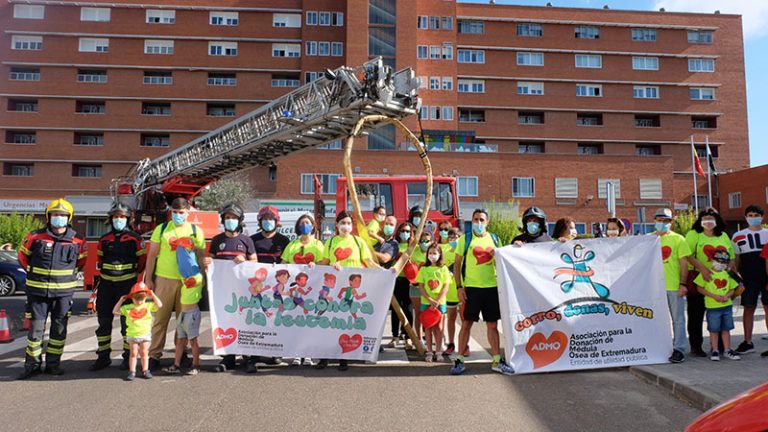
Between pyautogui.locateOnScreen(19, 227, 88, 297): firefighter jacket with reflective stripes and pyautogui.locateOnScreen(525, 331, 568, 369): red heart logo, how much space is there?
5.74 meters

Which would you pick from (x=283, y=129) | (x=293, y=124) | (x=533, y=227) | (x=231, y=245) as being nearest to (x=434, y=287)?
(x=533, y=227)

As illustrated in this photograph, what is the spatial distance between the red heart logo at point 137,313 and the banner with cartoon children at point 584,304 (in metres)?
4.21

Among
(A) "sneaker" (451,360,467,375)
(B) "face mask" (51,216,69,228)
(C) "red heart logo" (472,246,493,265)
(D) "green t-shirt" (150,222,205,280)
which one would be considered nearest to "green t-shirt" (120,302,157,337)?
(D) "green t-shirt" (150,222,205,280)

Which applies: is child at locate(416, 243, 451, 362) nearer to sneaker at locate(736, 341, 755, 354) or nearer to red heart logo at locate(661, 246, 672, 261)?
red heart logo at locate(661, 246, 672, 261)

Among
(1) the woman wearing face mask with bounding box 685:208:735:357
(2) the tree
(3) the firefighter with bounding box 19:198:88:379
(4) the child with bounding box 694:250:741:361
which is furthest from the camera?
(2) the tree

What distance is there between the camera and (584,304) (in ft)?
20.9

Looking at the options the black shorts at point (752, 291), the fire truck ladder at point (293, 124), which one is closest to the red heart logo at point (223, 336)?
the fire truck ladder at point (293, 124)

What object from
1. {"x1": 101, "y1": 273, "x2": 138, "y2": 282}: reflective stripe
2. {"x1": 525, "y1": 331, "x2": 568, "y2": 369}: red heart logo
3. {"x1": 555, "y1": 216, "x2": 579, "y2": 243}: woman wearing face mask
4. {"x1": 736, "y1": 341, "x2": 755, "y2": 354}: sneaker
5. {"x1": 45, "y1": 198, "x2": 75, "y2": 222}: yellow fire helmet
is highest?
{"x1": 45, "y1": 198, "x2": 75, "y2": 222}: yellow fire helmet

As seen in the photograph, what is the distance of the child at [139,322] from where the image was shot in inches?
235

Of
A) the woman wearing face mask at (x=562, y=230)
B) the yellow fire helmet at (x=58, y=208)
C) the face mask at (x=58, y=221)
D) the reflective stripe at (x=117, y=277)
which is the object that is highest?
the yellow fire helmet at (x=58, y=208)

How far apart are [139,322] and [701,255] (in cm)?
710

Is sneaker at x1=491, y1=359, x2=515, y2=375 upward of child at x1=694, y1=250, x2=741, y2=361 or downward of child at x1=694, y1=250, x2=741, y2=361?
downward

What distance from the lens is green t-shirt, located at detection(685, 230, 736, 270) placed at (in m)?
6.77

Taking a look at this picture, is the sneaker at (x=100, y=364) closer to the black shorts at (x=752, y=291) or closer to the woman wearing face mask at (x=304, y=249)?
the woman wearing face mask at (x=304, y=249)
